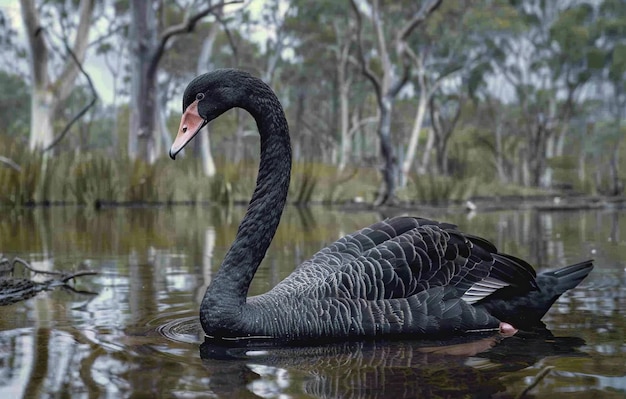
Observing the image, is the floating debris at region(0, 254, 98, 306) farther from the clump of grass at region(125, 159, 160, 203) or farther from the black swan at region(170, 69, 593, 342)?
the clump of grass at region(125, 159, 160, 203)

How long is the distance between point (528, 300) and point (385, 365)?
138 cm

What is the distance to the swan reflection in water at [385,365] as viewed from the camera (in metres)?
2.83

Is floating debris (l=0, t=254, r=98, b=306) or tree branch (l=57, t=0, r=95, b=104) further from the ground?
tree branch (l=57, t=0, r=95, b=104)

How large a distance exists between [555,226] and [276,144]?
32.8ft

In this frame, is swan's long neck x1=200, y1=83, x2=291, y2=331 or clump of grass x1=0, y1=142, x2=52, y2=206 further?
clump of grass x1=0, y1=142, x2=52, y2=206

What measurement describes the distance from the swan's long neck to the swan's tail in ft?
4.01

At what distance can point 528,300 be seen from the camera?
14.3ft

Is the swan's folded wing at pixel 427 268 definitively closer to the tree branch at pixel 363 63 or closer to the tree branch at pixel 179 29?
the tree branch at pixel 179 29

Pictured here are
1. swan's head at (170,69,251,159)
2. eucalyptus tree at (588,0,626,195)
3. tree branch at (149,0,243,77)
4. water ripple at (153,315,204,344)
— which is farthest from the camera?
eucalyptus tree at (588,0,626,195)

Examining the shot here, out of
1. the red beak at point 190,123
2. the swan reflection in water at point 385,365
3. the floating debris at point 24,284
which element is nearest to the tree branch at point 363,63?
the floating debris at point 24,284

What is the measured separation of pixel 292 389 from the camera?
2.84 metres

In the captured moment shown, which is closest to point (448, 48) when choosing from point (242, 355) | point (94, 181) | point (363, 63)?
point (363, 63)

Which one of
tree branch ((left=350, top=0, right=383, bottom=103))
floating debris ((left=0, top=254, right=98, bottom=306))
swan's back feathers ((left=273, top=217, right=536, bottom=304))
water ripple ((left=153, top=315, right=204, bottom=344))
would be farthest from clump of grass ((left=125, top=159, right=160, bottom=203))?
swan's back feathers ((left=273, top=217, right=536, bottom=304))

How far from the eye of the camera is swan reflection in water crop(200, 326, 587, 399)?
283 cm
